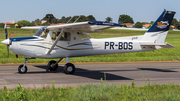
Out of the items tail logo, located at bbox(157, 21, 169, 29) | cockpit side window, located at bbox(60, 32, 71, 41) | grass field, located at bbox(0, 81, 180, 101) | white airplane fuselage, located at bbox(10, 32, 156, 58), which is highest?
tail logo, located at bbox(157, 21, 169, 29)

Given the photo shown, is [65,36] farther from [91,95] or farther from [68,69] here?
[91,95]

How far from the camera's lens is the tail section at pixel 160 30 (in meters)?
13.9

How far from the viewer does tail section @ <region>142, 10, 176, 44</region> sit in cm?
1393

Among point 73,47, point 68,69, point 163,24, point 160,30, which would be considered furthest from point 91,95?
point 163,24

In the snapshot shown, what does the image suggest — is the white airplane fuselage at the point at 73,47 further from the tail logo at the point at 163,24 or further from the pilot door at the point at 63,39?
the tail logo at the point at 163,24

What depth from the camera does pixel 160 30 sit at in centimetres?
1401

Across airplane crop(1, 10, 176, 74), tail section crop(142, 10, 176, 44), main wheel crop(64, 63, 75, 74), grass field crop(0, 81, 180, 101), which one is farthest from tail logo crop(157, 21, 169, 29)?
grass field crop(0, 81, 180, 101)

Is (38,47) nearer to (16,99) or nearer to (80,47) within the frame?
(80,47)

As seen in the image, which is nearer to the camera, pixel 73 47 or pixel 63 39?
pixel 63 39

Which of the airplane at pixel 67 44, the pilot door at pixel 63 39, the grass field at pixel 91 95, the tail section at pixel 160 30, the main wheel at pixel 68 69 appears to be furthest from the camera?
the tail section at pixel 160 30

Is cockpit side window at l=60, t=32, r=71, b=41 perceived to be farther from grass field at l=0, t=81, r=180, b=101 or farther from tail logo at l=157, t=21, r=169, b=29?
tail logo at l=157, t=21, r=169, b=29

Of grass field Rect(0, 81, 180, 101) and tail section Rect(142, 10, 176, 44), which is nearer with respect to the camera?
grass field Rect(0, 81, 180, 101)

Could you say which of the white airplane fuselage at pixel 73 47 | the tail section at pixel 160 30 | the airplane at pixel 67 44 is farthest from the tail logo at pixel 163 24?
the white airplane fuselage at pixel 73 47

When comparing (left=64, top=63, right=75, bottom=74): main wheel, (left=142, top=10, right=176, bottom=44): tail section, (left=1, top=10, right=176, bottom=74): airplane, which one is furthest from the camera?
(left=142, top=10, right=176, bottom=44): tail section
